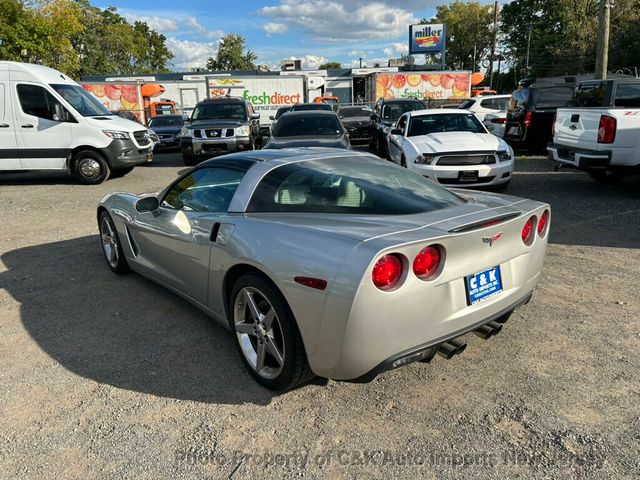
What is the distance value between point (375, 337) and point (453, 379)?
948 millimetres

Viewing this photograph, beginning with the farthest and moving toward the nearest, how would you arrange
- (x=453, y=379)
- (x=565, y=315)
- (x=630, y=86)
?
(x=630, y=86)
(x=565, y=315)
(x=453, y=379)

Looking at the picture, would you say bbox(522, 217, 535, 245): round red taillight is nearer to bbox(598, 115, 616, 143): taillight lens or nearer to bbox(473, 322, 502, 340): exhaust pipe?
bbox(473, 322, 502, 340): exhaust pipe

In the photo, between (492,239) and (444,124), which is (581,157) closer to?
(444,124)

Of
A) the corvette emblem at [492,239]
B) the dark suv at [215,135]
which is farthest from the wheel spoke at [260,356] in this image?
the dark suv at [215,135]

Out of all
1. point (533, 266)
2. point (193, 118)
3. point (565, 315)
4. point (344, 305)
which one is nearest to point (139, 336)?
point (344, 305)

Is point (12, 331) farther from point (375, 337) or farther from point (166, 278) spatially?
point (375, 337)

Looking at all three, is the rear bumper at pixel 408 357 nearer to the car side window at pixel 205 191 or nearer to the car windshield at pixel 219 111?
the car side window at pixel 205 191

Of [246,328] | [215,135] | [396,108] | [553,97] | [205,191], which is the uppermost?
[553,97]

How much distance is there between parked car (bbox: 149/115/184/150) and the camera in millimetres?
18250

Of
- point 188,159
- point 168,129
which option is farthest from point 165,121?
point 188,159

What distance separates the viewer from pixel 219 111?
14.2 metres

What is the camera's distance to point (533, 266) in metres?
3.02

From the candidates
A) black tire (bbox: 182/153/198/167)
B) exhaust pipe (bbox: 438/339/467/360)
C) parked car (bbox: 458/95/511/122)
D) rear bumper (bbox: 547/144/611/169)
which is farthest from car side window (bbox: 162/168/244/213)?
parked car (bbox: 458/95/511/122)

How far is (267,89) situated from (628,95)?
2275cm
